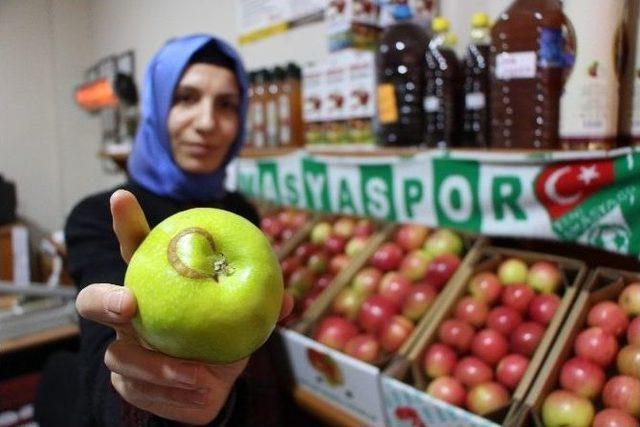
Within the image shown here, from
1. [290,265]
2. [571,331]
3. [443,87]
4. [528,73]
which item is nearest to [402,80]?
[443,87]

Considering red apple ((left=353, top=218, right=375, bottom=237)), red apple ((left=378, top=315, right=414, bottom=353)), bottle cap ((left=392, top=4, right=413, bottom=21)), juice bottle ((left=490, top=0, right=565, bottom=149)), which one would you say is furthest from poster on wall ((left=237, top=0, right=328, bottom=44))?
red apple ((left=378, top=315, right=414, bottom=353))

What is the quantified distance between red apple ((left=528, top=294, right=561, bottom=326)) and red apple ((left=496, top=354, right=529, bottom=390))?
0.09 meters

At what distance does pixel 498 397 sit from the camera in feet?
2.81

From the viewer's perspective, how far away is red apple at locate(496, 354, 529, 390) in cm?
88

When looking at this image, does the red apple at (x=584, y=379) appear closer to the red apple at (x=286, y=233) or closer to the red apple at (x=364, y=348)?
the red apple at (x=364, y=348)

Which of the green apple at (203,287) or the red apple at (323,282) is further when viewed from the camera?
the red apple at (323,282)

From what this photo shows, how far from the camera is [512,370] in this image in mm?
882

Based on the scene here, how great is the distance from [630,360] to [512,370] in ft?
0.59

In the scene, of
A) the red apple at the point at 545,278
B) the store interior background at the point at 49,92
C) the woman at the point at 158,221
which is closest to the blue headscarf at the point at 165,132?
the woman at the point at 158,221

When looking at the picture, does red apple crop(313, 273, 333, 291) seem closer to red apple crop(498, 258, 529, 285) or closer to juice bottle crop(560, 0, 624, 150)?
red apple crop(498, 258, 529, 285)

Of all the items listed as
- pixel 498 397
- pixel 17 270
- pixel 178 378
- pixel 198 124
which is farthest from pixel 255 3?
pixel 178 378

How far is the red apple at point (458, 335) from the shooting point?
974mm

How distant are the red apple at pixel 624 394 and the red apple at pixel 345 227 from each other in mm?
759

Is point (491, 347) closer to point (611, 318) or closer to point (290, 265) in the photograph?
point (611, 318)
